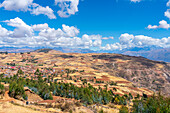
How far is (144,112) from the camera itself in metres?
66.9

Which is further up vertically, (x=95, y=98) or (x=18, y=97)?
(x=18, y=97)

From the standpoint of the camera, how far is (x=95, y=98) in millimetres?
105688

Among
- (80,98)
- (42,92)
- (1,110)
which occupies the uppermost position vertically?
(1,110)

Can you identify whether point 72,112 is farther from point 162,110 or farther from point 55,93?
point 55,93

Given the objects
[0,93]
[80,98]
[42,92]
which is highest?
[0,93]

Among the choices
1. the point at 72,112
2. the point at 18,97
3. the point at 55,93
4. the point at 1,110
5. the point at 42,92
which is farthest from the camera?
the point at 55,93

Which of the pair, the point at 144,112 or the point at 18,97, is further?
the point at 18,97

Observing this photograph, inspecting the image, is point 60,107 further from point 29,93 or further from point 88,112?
point 29,93

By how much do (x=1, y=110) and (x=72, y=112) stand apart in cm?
2830

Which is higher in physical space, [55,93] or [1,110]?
[1,110]

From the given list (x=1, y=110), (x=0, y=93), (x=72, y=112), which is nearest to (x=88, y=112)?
(x=72, y=112)

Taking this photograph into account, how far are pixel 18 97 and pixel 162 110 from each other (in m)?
73.7

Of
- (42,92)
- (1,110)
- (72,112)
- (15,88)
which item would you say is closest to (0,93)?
(15,88)

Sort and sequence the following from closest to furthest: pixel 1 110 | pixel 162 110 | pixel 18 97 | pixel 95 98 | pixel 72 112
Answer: pixel 1 110 → pixel 162 110 → pixel 72 112 → pixel 18 97 → pixel 95 98
